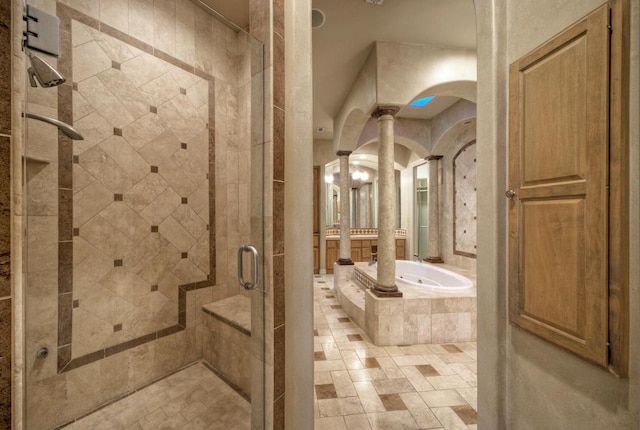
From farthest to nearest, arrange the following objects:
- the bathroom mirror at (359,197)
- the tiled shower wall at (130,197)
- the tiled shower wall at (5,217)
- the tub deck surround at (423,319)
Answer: the bathroom mirror at (359,197) → the tub deck surround at (423,319) → the tiled shower wall at (130,197) → the tiled shower wall at (5,217)

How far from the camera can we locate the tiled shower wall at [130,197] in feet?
5.13

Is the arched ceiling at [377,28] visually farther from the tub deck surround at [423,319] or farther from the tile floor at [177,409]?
the tile floor at [177,409]

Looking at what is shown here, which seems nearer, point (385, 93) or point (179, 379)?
point (179, 379)

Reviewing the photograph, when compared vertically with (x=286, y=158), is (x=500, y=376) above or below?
below

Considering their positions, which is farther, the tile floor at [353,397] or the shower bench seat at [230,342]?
the shower bench seat at [230,342]

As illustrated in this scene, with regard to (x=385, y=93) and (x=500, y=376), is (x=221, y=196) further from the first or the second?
(x=500, y=376)

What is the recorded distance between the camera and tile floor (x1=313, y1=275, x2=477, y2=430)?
1.82 m

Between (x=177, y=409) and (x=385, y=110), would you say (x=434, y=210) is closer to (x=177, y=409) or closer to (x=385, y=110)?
(x=385, y=110)

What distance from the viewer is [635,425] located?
873 mm

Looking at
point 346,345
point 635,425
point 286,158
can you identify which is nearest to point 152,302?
point 286,158

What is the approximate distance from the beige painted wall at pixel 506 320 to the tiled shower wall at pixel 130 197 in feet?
5.10

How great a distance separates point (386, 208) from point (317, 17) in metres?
2.15

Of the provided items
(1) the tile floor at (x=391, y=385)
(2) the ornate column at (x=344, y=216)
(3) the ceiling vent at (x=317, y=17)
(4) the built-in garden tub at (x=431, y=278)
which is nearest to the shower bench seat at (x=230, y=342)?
(1) the tile floor at (x=391, y=385)

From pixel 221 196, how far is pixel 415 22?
8.88ft
